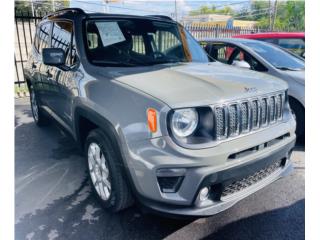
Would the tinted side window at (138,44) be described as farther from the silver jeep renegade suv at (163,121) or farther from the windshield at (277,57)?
the windshield at (277,57)

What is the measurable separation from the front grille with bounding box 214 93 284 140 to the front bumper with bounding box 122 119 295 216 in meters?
0.09

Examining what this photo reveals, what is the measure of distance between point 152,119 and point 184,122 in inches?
9.3

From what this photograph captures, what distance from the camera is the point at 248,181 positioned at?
2355 millimetres

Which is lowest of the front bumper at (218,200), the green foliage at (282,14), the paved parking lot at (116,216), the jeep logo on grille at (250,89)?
the paved parking lot at (116,216)

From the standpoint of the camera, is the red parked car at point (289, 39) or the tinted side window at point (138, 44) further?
the red parked car at point (289, 39)

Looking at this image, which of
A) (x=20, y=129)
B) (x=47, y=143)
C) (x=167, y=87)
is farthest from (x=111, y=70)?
(x=20, y=129)

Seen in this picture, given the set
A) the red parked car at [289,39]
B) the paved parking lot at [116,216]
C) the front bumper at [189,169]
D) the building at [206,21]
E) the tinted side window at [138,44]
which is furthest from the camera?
the building at [206,21]

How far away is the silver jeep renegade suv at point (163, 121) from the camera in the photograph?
6.51 ft

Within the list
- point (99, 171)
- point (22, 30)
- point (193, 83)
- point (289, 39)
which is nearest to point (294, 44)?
point (289, 39)

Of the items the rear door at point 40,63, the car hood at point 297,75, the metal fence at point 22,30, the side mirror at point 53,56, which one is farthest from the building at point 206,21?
the side mirror at point 53,56

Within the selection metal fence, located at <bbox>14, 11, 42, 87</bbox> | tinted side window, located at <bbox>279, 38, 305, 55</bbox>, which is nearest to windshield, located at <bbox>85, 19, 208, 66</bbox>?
metal fence, located at <bbox>14, 11, 42, 87</bbox>

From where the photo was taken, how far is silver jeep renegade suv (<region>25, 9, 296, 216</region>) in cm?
199

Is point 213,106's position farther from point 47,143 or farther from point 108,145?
point 47,143

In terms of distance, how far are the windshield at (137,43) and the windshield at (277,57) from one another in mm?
1861
